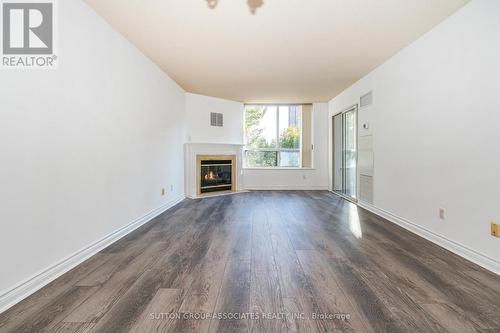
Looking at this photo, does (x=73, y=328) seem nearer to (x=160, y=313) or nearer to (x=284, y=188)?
(x=160, y=313)

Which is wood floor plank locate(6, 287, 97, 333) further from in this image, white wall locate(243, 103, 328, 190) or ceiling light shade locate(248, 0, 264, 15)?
white wall locate(243, 103, 328, 190)

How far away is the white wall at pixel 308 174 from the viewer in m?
6.23

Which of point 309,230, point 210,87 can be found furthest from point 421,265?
point 210,87

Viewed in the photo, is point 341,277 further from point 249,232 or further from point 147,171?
point 147,171

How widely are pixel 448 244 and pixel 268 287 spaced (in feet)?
6.52

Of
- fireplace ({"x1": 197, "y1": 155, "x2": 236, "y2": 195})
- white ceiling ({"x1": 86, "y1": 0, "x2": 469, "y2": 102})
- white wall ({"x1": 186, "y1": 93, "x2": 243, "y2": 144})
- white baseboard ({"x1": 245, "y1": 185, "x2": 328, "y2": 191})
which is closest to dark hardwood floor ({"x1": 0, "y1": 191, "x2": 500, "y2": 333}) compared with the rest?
white ceiling ({"x1": 86, "y1": 0, "x2": 469, "y2": 102})

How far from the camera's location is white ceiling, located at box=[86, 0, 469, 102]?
86.9 inches

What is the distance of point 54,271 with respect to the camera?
173cm

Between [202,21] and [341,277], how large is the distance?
2761mm

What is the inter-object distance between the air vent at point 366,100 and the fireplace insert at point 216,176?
129 inches

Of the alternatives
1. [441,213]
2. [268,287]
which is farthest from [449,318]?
[441,213]

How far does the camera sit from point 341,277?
5.73ft

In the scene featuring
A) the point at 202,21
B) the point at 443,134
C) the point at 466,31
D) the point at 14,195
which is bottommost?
the point at 14,195

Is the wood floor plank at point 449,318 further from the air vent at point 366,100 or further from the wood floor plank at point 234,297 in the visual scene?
the air vent at point 366,100
